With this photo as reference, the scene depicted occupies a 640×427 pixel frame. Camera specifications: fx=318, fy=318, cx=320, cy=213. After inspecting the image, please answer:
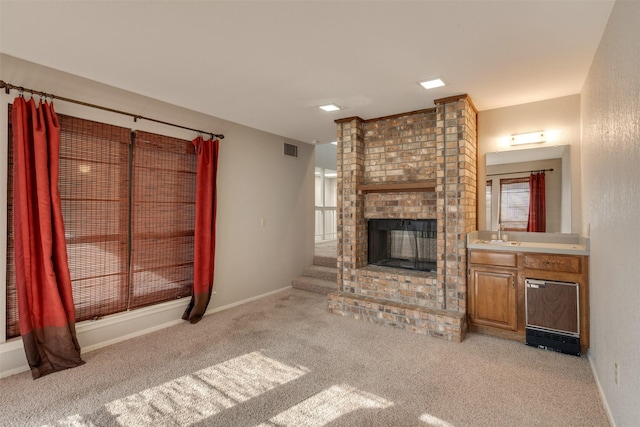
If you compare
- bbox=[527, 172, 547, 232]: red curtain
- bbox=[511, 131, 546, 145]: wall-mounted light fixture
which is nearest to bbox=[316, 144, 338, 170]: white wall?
bbox=[511, 131, 546, 145]: wall-mounted light fixture

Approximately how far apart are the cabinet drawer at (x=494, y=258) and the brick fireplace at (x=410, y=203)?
11 centimetres

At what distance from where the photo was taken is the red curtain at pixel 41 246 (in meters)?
2.44

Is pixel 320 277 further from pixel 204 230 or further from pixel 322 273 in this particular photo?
pixel 204 230

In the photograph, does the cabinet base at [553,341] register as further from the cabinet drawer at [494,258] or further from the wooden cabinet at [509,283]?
the cabinet drawer at [494,258]

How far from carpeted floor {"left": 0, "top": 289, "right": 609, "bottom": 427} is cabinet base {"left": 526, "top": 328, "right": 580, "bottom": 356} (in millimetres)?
68

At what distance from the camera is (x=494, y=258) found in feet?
10.7

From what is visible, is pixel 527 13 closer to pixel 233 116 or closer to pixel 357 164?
pixel 357 164

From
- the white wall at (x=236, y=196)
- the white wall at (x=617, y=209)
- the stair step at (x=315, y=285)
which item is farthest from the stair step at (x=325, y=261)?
the white wall at (x=617, y=209)

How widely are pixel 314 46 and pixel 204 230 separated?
2.39 metres

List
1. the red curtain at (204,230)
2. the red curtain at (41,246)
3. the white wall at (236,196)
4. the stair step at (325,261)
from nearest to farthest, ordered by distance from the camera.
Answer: the red curtain at (41,246) → the white wall at (236,196) → the red curtain at (204,230) → the stair step at (325,261)

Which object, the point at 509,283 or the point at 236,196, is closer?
the point at 509,283

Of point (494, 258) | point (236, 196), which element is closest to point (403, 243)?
point (494, 258)

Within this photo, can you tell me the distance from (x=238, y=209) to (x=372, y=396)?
2.93m

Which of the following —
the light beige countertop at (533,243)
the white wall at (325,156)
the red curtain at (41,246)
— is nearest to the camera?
the red curtain at (41,246)
